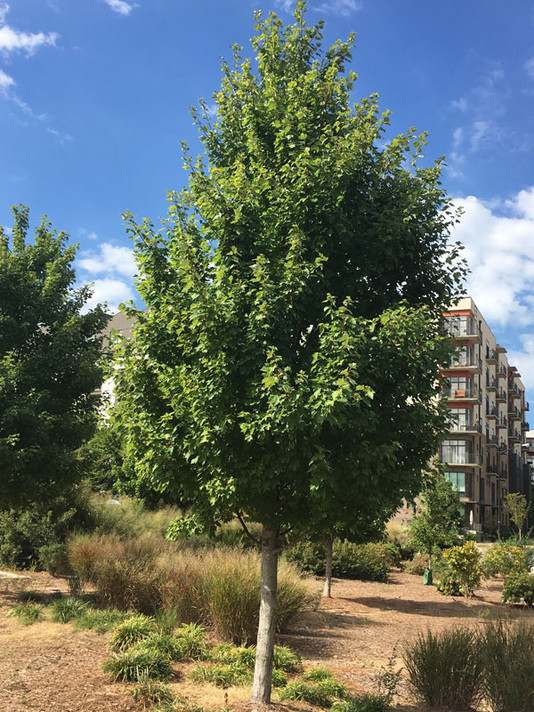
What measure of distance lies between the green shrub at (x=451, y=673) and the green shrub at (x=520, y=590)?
11874mm

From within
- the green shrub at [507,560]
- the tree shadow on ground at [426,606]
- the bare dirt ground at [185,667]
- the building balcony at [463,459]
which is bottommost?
the tree shadow on ground at [426,606]

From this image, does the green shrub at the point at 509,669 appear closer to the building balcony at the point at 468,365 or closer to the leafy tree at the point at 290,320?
the leafy tree at the point at 290,320

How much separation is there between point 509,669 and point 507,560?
1431 centimetres

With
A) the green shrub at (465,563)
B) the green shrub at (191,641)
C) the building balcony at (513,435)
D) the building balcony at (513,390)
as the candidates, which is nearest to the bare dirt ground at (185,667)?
the green shrub at (191,641)

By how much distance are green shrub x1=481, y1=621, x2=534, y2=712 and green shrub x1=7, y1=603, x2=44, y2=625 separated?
25.1 ft

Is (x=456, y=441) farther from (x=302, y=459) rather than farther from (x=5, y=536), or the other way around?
(x=302, y=459)

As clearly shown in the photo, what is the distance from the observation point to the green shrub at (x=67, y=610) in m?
10.6

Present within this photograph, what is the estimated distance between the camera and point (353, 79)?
739 centimetres

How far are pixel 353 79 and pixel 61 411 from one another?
9.05 metres

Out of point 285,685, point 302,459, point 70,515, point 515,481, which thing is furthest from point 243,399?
point 515,481

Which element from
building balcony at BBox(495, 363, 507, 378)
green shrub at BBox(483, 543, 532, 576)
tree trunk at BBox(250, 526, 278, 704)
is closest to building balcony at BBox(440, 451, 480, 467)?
building balcony at BBox(495, 363, 507, 378)

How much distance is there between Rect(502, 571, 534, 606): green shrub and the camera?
57.0 feet

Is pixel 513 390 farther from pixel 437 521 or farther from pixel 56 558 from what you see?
pixel 56 558

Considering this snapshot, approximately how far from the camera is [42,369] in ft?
40.9
